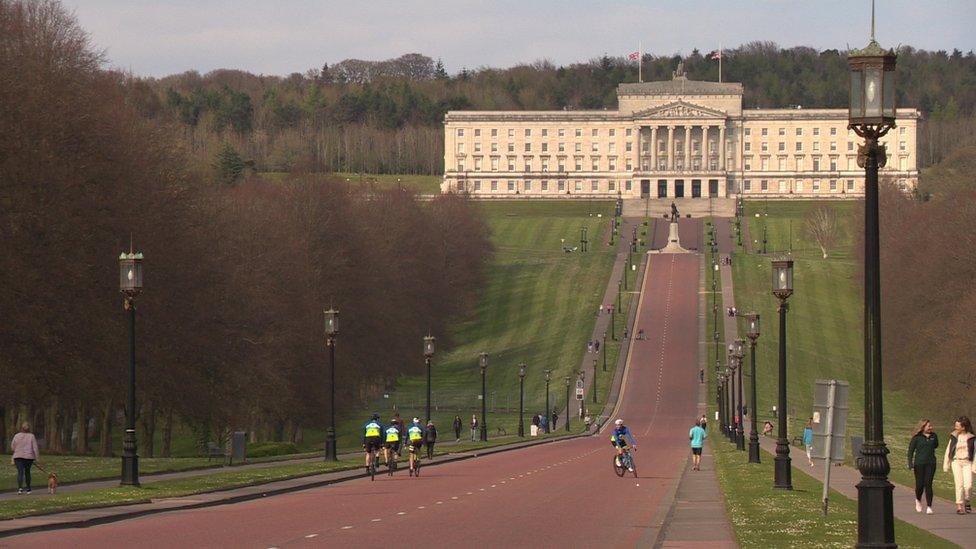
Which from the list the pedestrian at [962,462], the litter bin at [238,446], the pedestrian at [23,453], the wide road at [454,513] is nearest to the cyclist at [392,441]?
the wide road at [454,513]

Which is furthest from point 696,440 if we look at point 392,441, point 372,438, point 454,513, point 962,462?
point 454,513

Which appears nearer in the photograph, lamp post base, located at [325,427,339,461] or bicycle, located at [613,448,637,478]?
bicycle, located at [613,448,637,478]

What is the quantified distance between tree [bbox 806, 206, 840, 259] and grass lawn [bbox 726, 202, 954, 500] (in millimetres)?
1208

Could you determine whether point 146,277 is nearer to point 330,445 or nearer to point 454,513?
point 330,445

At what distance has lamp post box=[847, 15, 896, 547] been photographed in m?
20.0

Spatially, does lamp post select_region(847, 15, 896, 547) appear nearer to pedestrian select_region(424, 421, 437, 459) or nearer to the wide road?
the wide road

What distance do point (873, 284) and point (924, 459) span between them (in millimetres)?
12002

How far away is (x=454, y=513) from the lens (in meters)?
31.9

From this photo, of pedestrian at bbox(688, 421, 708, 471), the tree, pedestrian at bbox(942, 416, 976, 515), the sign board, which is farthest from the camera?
the tree

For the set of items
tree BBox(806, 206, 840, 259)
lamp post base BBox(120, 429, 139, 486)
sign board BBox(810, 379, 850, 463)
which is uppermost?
tree BBox(806, 206, 840, 259)

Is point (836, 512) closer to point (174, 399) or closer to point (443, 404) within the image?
point (174, 399)

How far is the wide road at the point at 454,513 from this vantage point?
25859 millimetres

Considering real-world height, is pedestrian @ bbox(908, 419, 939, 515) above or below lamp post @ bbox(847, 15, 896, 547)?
below

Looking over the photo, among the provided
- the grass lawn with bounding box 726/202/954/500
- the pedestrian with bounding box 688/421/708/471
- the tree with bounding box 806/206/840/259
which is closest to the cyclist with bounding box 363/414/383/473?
the pedestrian with bounding box 688/421/708/471
